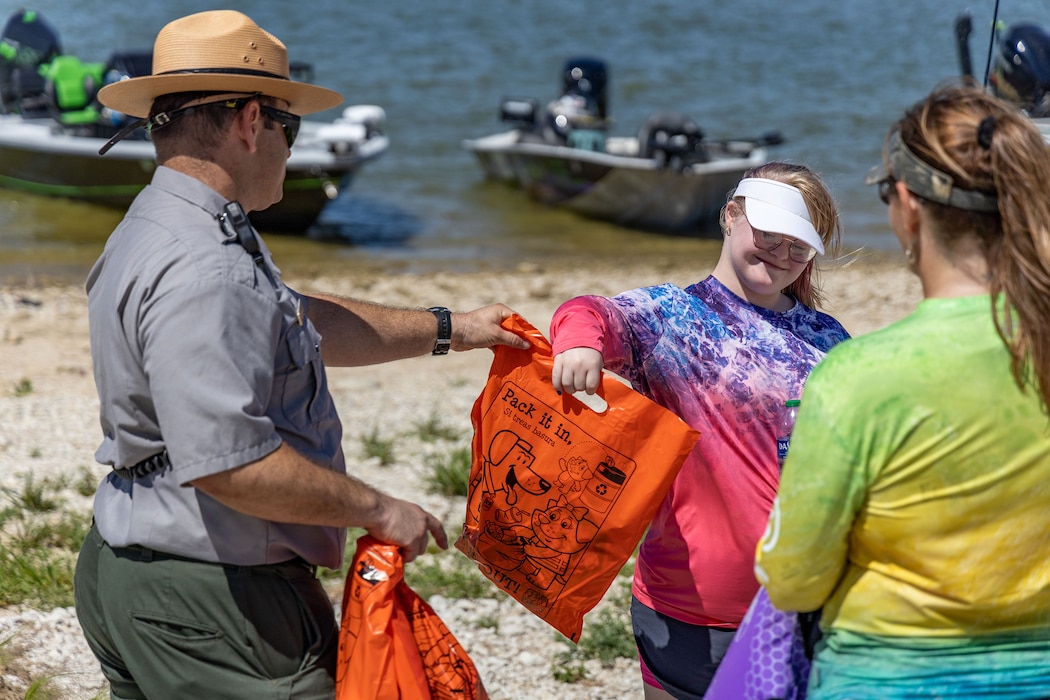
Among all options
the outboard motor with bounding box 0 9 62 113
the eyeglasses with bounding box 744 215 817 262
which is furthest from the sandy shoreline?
the outboard motor with bounding box 0 9 62 113

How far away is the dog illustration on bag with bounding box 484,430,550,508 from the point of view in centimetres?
269

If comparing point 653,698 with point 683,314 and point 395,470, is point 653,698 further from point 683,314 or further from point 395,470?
point 395,470

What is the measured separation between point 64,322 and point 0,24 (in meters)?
10.2

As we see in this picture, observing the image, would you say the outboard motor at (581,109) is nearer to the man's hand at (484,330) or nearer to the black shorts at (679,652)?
the man's hand at (484,330)

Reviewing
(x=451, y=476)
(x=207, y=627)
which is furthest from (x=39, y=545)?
(x=207, y=627)

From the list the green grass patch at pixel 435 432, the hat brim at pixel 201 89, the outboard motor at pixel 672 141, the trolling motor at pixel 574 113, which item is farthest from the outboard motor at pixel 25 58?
the hat brim at pixel 201 89

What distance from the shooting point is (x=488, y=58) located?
70.9 ft

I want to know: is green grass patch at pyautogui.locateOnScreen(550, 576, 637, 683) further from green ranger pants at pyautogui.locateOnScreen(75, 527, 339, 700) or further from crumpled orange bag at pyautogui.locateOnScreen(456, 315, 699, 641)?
green ranger pants at pyautogui.locateOnScreen(75, 527, 339, 700)

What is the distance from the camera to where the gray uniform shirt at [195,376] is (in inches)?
81.2

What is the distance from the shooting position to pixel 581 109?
1423 centimetres

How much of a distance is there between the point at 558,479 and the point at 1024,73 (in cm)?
398

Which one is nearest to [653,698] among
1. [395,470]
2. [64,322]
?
[395,470]

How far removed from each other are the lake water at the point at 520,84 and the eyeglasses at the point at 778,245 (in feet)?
15.3

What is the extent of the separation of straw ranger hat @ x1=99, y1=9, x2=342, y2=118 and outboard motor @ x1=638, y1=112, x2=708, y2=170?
34.7 ft
